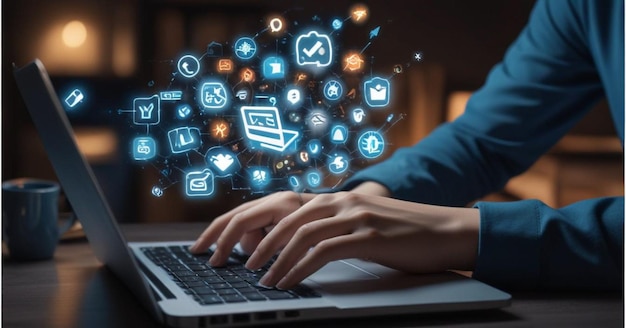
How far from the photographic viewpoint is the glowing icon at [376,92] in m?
1.00

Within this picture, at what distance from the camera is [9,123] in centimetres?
119

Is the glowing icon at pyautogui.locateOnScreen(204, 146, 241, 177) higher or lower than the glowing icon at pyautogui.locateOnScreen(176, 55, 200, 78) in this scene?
lower

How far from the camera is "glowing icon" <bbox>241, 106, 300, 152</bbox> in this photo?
98 centimetres

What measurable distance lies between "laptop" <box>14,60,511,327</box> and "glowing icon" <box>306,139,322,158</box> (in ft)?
0.72

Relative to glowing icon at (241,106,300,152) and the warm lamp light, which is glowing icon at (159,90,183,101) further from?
the warm lamp light

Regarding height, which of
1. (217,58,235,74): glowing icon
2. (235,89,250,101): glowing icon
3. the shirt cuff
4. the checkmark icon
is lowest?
the shirt cuff

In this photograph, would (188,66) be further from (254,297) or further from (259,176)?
(254,297)

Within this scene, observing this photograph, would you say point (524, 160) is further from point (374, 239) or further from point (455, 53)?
point (374, 239)

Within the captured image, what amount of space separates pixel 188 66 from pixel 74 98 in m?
0.16

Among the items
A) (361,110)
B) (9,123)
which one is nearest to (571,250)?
(361,110)

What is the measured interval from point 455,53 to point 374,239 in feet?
1.84

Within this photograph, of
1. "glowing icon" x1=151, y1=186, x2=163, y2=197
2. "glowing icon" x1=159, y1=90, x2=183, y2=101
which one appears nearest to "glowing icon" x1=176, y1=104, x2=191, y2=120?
"glowing icon" x1=159, y1=90, x2=183, y2=101

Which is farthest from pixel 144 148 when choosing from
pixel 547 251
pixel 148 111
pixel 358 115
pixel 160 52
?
pixel 547 251

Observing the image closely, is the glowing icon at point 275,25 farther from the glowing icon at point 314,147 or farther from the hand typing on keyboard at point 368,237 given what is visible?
the hand typing on keyboard at point 368,237
